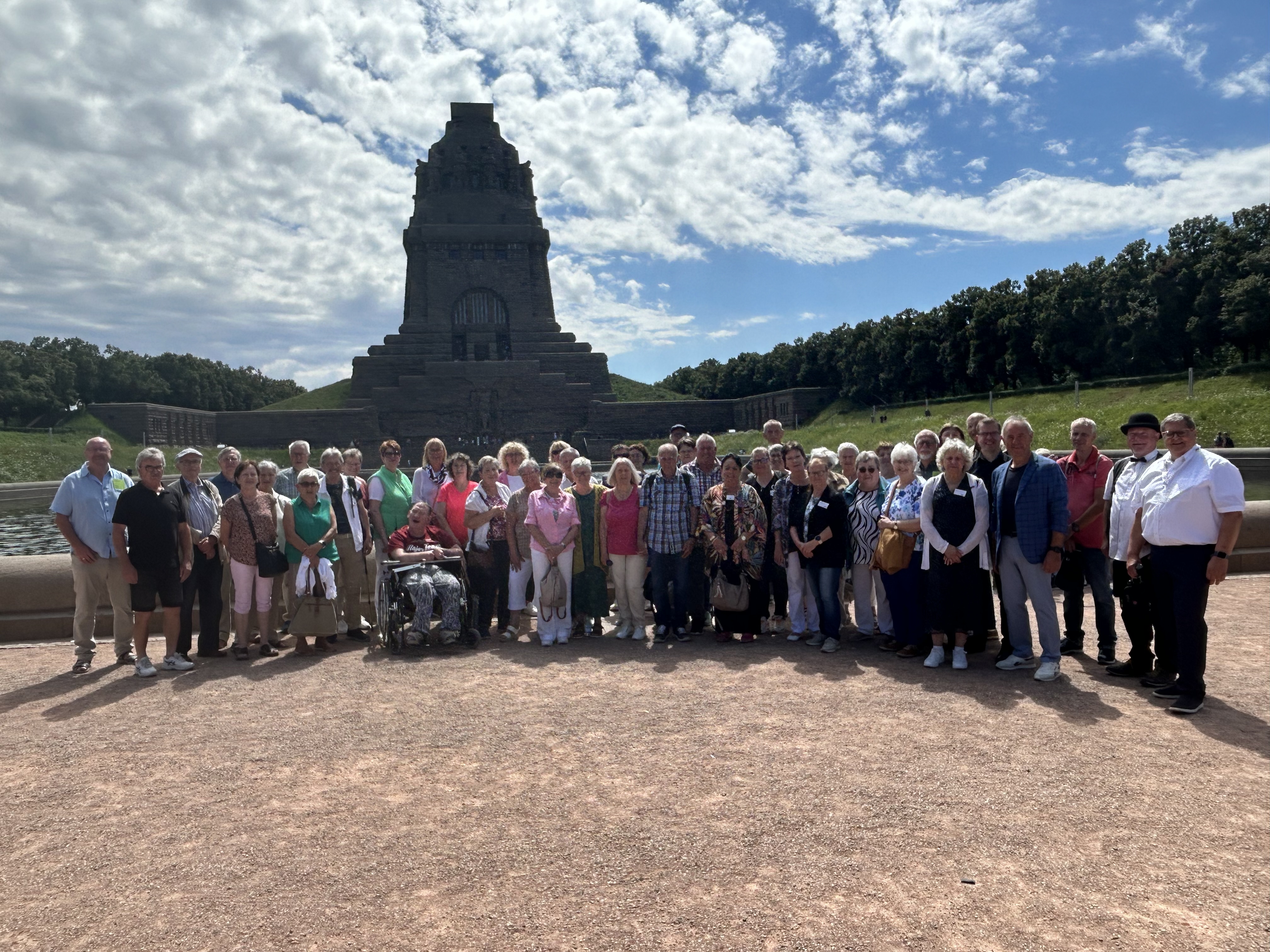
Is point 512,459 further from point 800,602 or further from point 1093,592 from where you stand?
point 1093,592

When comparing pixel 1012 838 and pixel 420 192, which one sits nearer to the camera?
pixel 1012 838

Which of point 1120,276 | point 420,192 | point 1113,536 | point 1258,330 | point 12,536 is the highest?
point 420,192

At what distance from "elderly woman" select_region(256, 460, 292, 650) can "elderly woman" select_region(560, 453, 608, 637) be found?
8.58 ft

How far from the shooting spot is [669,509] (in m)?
7.49

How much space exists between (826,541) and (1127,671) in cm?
240

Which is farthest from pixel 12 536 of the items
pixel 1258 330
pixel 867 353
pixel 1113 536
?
pixel 867 353

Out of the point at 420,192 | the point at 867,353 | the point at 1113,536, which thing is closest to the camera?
the point at 1113,536

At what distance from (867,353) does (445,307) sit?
30480 millimetres

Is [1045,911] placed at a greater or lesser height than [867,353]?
lesser

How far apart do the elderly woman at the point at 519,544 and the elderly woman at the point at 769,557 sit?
208 cm

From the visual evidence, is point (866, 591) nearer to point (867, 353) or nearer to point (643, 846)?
point (643, 846)

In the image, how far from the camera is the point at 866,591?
7.29 metres

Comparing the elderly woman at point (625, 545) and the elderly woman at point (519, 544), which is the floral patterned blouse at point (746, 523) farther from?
the elderly woman at point (519, 544)

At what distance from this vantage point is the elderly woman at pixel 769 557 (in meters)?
7.34
